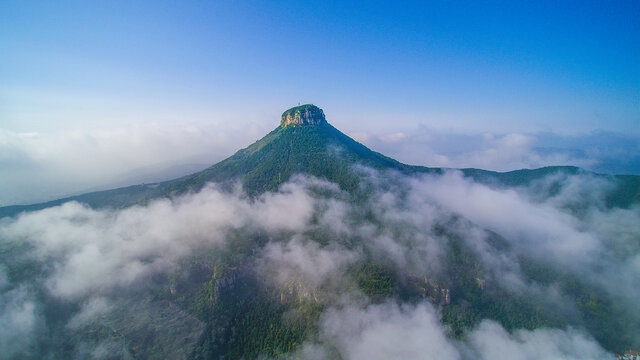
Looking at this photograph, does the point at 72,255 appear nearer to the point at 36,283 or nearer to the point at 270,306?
the point at 36,283

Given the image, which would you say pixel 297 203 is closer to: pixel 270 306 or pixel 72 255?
pixel 270 306

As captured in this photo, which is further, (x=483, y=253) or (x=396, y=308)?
(x=483, y=253)

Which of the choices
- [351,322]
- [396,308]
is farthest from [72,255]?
[396,308]

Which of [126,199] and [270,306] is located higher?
[126,199]

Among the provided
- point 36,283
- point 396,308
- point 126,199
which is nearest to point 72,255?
point 36,283

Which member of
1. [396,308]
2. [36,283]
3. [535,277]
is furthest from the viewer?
[535,277]

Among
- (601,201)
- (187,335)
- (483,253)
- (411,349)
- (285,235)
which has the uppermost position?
(601,201)

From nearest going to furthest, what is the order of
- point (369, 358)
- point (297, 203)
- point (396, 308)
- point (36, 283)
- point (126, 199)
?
point (369, 358), point (396, 308), point (36, 283), point (297, 203), point (126, 199)
